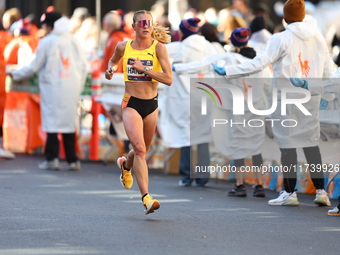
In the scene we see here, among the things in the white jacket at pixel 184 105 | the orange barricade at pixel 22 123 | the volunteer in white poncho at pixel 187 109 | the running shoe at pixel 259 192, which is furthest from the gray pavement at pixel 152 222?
the orange barricade at pixel 22 123

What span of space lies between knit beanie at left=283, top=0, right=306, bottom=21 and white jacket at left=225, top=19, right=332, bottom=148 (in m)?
0.09

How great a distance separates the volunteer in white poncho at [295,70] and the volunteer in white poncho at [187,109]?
215 centimetres

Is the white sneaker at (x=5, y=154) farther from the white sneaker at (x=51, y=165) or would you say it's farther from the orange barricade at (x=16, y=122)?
the white sneaker at (x=51, y=165)

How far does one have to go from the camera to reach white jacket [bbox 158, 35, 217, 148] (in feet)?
36.9

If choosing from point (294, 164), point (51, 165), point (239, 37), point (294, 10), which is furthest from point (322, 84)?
point (51, 165)

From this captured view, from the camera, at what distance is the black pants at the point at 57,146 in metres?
12.8

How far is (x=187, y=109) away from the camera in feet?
38.0

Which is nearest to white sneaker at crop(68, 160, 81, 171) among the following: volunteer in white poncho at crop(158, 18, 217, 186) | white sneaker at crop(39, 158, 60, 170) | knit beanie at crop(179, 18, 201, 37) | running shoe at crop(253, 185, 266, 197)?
white sneaker at crop(39, 158, 60, 170)

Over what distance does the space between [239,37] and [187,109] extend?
1.80 meters

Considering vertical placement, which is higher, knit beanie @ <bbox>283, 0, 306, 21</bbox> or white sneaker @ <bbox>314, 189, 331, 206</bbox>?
knit beanie @ <bbox>283, 0, 306, 21</bbox>

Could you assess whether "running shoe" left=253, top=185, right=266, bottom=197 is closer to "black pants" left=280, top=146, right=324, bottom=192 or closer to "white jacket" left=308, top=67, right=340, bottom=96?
"black pants" left=280, top=146, right=324, bottom=192

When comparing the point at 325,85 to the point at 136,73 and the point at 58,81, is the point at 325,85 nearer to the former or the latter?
the point at 136,73

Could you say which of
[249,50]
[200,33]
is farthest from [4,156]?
[249,50]

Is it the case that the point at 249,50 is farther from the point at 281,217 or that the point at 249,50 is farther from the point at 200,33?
the point at 281,217
